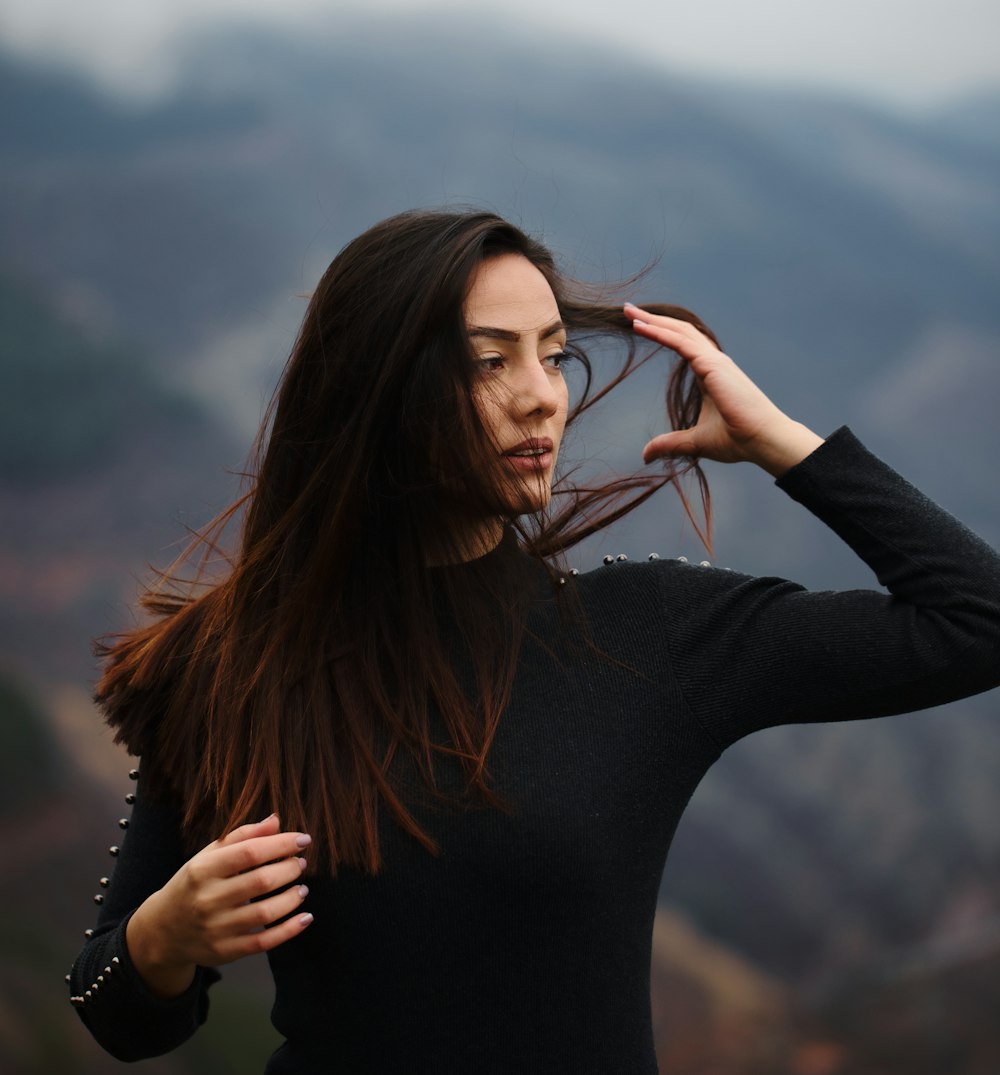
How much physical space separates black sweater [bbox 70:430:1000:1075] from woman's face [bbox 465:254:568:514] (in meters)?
0.15

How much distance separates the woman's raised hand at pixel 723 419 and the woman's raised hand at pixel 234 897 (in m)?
0.49

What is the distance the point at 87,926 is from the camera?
2.41 meters

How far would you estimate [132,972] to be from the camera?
117 cm

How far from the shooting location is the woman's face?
45.3 inches

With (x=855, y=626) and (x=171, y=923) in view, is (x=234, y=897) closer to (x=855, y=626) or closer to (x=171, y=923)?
(x=171, y=923)

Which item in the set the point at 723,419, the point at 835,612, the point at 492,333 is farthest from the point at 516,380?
the point at 835,612

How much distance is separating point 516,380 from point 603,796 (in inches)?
14.2

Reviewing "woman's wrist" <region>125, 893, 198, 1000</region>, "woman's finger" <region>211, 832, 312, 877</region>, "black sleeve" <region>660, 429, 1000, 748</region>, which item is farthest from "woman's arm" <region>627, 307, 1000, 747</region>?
"woman's wrist" <region>125, 893, 198, 1000</region>

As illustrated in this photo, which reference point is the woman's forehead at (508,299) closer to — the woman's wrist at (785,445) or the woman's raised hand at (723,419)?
the woman's raised hand at (723,419)

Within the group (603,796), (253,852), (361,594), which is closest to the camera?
(253,852)

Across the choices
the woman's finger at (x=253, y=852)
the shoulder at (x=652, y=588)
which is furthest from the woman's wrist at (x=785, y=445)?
the woman's finger at (x=253, y=852)

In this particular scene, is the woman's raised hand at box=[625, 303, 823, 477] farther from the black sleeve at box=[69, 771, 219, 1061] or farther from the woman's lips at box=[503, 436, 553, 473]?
the black sleeve at box=[69, 771, 219, 1061]

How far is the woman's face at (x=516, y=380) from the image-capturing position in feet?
3.77

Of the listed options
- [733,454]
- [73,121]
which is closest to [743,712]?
[733,454]
